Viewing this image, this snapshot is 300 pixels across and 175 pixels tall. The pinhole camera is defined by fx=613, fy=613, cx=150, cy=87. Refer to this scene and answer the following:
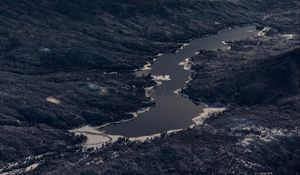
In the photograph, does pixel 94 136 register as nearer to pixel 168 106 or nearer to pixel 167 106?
pixel 167 106

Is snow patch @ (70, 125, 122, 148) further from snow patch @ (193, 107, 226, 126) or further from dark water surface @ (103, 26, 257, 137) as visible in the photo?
snow patch @ (193, 107, 226, 126)

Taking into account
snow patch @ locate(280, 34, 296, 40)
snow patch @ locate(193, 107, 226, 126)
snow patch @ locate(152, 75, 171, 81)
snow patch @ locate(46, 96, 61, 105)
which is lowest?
snow patch @ locate(280, 34, 296, 40)

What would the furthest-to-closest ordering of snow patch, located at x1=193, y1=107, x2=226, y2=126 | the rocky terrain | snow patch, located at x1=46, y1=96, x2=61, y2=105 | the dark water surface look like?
snow patch, located at x1=46, y1=96, x2=61, y2=105, snow patch, located at x1=193, y1=107, x2=226, y2=126, the dark water surface, the rocky terrain

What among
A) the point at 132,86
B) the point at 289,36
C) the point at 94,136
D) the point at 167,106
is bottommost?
the point at 289,36

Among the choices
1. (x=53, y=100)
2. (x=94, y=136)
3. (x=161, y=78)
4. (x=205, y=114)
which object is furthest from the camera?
(x=161, y=78)

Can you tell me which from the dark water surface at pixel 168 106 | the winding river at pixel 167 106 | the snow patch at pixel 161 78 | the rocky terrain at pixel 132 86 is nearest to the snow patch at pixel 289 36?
the rocky terrain at pixel 132 86

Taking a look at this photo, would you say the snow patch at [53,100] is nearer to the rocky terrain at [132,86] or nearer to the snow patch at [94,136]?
the rocky terrain at [132,86]

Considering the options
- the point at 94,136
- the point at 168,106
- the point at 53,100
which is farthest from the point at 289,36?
the point at 94,136

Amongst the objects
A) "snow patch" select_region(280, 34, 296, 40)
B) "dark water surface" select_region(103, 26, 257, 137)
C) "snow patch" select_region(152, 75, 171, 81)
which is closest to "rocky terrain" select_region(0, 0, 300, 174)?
"snow patch" select_region(280, 34, 296, 40)
